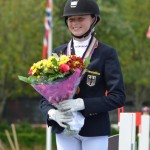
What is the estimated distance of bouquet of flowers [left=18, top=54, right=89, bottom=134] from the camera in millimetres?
4289

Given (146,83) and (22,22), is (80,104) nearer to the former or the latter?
(22,22)

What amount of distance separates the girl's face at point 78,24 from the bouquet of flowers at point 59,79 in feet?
0.73

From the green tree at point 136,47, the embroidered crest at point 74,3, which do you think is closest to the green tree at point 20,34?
the green tree at point 136,47

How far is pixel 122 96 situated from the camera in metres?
4.48

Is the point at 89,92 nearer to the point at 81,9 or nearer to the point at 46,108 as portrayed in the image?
the point at 46,108

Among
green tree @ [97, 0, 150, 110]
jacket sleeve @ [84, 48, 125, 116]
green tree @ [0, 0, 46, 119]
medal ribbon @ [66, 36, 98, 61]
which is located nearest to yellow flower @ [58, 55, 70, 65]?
medal ribbon @ [66, 36, 98, 61]

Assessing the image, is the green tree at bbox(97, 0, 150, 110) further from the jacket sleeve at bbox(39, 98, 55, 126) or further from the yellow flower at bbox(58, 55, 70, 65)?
the yellow flower at bbox(58, 55, 70, 65)

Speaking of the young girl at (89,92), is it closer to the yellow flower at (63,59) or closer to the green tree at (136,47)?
the yellow flower at (63,59)

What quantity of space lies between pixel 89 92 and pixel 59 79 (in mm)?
284

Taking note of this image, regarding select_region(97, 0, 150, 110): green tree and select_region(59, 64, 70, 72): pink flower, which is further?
select_region(97, 0, 150, 110): green tree

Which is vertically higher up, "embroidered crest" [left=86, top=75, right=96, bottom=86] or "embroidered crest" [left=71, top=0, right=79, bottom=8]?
"embroidered crest" [left=71, top=0, right=79, bottom=8]

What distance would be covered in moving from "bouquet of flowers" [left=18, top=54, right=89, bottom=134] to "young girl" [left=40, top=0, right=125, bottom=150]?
53 millimetres

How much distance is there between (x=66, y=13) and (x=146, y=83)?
29.9m

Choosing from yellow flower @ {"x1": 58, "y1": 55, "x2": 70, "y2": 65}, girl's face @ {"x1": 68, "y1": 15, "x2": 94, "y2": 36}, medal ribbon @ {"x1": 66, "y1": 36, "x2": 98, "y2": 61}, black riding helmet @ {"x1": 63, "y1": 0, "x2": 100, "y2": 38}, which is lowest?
yellow flower @ {"x1": 58, "y1": 55, "x2": 70, "y2": 65}
